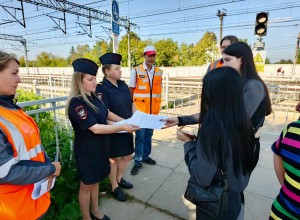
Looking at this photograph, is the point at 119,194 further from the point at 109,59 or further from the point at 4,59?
the point at 4,59

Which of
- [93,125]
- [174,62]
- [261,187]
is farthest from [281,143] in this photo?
[174,62]

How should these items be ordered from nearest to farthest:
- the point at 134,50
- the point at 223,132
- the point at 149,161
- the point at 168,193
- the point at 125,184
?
1. the point at 223,132
2. the point at 168,193
3. the point at 125,184
4. the point at 149,161
5. the point at 134,50

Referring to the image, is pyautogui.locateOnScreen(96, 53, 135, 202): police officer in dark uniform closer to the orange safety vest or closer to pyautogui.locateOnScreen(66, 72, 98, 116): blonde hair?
pyautogui.locateOnScreen(66, 72, 98, 116): blonde hair

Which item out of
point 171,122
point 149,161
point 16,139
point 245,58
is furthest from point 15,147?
point 149,161

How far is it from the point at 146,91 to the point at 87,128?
5.64 ft

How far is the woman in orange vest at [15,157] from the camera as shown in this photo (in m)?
1.19

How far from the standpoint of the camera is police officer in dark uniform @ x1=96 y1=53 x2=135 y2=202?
2551 mm

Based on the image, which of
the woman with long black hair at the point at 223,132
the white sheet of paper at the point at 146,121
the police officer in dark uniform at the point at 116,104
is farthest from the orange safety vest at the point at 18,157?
the police officer in dark uniform at the point at 116,104

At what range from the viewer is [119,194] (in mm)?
2734

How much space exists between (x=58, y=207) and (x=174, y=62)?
44.2 meters

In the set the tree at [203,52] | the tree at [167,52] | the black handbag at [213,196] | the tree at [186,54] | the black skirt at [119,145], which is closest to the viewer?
the black handbag at [213,196]

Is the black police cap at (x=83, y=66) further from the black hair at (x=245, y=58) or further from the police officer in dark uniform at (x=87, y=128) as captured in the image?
the black hair at (x=245, y=58)

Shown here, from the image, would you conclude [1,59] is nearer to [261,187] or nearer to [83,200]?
[83,200]

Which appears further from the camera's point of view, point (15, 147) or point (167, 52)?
point (167, 52)
